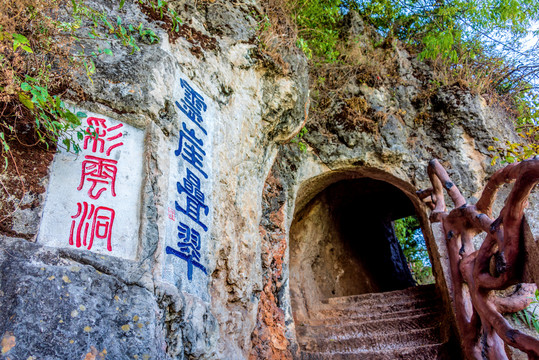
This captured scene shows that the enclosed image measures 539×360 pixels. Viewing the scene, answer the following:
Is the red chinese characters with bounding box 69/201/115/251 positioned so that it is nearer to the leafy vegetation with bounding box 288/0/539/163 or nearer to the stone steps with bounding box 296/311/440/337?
the stone steps with bounding box 296/311/440/337

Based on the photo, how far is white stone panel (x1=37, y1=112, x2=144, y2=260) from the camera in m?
2.01

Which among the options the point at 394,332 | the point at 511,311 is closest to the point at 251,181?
the point at 394,332

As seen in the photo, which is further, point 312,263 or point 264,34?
point 312,263

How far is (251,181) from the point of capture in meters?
3.76

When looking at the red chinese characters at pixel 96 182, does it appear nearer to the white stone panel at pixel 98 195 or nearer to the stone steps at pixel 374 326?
the white stone panel at pixel 98 195

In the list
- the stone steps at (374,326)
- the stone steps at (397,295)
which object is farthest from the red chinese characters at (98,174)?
the stone steps at (397,295)

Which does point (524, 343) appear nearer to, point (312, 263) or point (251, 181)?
point (251, 181)

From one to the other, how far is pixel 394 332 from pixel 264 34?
11.7 feet

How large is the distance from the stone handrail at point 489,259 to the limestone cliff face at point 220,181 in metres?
1.27

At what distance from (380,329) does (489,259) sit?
5.97 feet

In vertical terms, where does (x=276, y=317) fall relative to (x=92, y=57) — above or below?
below

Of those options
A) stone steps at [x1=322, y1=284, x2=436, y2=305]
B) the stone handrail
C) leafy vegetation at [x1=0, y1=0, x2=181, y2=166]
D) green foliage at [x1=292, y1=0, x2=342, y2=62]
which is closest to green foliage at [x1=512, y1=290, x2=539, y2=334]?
the stone handrail

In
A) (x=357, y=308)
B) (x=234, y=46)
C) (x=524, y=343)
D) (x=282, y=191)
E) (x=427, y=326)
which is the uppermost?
(x=234, y=46)

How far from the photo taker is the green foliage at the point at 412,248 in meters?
9.66
